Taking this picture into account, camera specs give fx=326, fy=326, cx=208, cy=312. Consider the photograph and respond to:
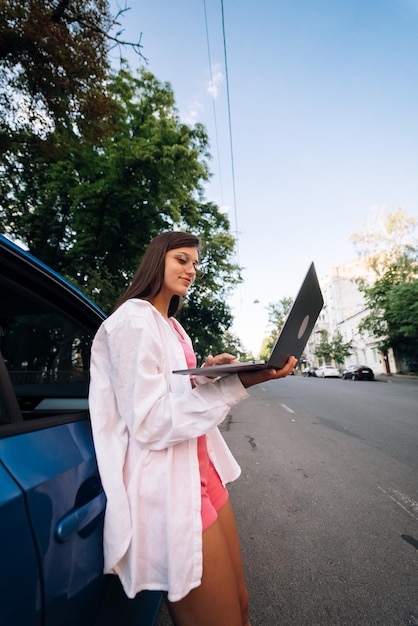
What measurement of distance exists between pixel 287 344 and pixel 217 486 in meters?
0.66

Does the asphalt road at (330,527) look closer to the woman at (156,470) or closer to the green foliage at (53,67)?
the woman at (156,470)

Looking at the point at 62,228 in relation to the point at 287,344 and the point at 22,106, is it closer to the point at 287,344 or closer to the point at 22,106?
the point at 22,106

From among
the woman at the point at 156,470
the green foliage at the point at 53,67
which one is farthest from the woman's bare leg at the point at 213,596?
the green foliage at the point at 53,67

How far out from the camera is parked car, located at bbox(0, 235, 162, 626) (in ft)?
2.15

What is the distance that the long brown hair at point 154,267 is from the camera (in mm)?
1324

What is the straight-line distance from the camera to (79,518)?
2.86 feet

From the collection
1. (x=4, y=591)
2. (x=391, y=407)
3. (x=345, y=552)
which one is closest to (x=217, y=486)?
(x=4, y=591)

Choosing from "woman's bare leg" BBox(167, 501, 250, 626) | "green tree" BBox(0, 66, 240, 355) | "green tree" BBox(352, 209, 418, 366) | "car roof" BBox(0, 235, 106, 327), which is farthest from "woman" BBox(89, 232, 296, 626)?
"green tree" BBox(352, 209, 418, 366)

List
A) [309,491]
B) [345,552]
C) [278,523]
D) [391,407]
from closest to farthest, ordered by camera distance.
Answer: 1. [345,552]
2. [278,523]
3. [309,491]
4. [391,407]

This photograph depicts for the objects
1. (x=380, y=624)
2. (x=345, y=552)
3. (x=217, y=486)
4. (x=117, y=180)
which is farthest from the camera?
(x=117, y=180)

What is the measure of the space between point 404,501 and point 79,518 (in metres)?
3.49

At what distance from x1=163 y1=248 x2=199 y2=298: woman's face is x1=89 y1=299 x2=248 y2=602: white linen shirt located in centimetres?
35

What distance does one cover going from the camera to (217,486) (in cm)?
128

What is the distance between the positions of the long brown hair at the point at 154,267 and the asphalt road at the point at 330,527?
188 centimetres
